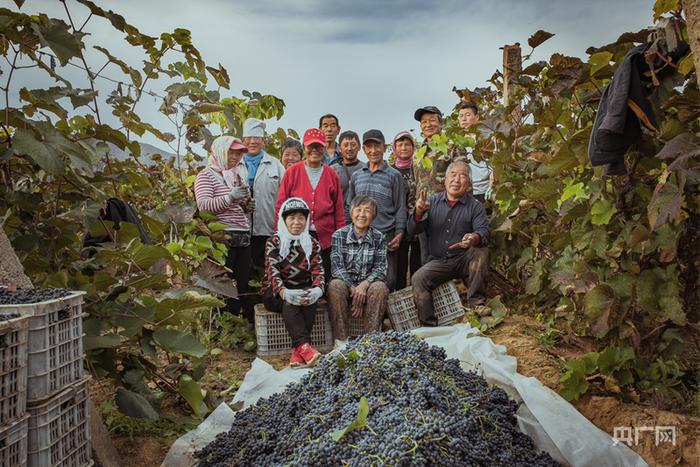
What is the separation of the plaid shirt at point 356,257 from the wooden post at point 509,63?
156 cm

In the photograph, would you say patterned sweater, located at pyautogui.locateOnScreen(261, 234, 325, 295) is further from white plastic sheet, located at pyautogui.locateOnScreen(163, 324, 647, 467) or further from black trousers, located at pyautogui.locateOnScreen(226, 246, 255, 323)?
white plastic sheet, located at pyautogui.locateOnScreen(163, 324, 647, 467)

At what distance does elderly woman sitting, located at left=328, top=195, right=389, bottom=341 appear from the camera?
160 inches

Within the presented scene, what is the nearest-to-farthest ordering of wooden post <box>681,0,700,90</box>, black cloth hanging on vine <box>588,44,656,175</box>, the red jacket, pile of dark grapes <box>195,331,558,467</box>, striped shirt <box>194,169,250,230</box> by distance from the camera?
wooden post <box>681,0,700,90</box> < pile of dark grapes <box>195,331,558,467</box> < black cloth hanging on vine <box>588,44,656,175</box> < striped shirt <box>194,169,250,230</box> < the red jacket

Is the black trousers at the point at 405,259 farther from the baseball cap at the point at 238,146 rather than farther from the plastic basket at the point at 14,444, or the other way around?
the plastic basket at the point at 14,444

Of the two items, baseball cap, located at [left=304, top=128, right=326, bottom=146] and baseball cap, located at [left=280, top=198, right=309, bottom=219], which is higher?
baseball cap, located at [left=304, top=128, right=326, bottom=146]

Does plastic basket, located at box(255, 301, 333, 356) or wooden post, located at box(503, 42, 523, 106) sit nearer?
plastic basket, located at box(255, 301, 333, 356)

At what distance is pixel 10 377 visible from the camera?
1552 mm

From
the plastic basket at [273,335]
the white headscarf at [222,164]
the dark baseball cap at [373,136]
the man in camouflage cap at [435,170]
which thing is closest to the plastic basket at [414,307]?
the plastic basket at [273,335]

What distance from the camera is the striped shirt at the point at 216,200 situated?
4191 mm

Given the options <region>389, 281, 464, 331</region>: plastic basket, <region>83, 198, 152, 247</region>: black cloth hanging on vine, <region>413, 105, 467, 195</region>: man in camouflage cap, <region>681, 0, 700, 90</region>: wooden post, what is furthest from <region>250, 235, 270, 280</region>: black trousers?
<region>681, 0, 700, 90</region>: wooden post

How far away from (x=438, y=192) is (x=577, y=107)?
1.80 m

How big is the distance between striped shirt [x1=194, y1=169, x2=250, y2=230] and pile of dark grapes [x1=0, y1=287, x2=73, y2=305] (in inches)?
91.1

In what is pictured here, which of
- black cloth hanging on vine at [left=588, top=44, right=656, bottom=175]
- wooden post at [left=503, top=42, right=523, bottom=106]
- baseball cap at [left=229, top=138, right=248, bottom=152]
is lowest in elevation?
black cloth hanging on vine at [left=588, top=44, right=656, bottom=175]

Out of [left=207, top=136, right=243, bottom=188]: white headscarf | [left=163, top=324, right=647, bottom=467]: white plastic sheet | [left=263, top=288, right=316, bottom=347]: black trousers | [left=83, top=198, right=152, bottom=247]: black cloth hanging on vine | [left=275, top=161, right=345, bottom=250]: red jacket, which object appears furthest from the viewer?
[left=275, top=161, right=345, bottom=250]: red jacket
